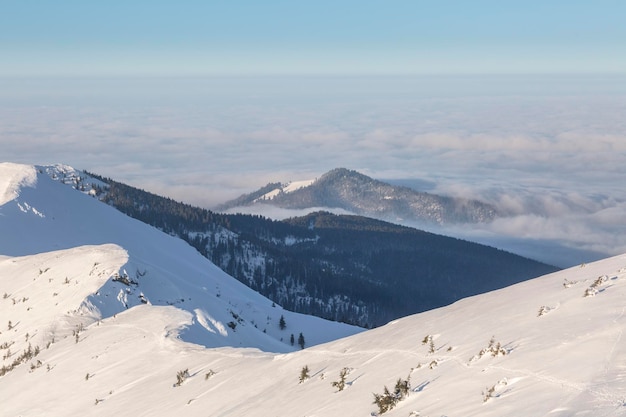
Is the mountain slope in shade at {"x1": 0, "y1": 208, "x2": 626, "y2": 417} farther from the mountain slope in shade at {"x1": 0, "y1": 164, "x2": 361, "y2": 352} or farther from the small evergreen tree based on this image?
the mountain slope in shade at {"x1": 0, "y1": 164, "x2": 361, "y2": 352}

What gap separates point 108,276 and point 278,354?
20299 millimetres

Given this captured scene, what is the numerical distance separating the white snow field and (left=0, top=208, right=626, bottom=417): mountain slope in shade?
0.05 meters

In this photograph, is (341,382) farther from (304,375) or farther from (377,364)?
(304,375)

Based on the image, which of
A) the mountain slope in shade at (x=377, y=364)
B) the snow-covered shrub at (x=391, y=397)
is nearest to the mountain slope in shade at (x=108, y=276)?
the mountain slope in shade at (x=377, y=364)

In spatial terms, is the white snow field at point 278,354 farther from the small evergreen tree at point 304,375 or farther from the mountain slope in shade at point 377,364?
the small evergreen tree at point 304,375

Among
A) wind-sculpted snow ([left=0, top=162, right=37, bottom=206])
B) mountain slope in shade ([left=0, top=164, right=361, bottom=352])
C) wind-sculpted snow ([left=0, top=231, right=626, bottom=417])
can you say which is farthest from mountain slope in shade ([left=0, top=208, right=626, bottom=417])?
wind-sculpted snow ([left=0, top=162, right=37, bottom=206])

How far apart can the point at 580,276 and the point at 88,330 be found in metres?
23.4

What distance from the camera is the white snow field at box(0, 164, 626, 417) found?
13.9 m

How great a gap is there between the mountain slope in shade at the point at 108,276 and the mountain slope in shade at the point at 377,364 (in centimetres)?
255

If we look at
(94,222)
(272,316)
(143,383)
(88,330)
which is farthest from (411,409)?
(94,222)

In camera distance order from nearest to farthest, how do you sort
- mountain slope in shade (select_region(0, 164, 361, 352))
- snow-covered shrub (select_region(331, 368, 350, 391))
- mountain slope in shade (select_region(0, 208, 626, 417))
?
mountain slope in shade (select_region(0, 208, 626, 417)) → snow-covered shrub (select_region(331, 368, 350, 391)) → mountain slope in shade (select_region(0, 164, 361, 352))

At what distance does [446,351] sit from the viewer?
57.4ft

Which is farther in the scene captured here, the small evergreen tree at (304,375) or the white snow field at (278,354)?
the small evergreen tree at (304,375)

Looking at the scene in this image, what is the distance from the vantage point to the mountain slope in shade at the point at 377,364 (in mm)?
13578
